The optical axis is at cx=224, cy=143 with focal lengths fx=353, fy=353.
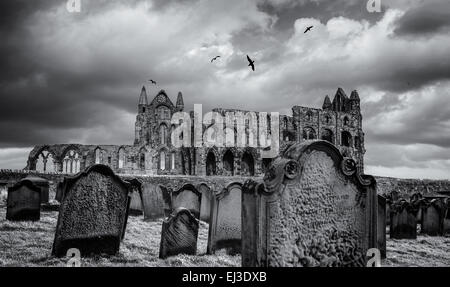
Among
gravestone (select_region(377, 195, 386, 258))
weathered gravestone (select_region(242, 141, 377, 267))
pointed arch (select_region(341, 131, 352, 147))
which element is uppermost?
pointed arch (select_region(341, 131, 352, 147))

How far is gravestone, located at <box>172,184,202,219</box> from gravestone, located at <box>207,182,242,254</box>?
393cm

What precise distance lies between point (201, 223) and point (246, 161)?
26701 mm

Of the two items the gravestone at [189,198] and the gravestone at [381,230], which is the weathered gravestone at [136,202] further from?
the gravestone at [381,230]

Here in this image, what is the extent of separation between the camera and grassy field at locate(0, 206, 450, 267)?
5684 mm

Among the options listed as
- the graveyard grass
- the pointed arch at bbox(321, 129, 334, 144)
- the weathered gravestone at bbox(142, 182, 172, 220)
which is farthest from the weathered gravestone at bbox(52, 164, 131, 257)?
the pointed arch at bbox(321, 129, 334, 144)

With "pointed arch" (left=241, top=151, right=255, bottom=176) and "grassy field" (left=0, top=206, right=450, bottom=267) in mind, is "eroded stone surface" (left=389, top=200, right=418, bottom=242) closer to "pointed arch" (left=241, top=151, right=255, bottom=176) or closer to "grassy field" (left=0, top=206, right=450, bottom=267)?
"grassy field" (left=0, top=206, right=450, bottom=267)

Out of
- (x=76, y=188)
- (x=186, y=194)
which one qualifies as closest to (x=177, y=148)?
(x=186, y=194)

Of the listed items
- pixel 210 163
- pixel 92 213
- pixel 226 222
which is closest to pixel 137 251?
pixel 92 213

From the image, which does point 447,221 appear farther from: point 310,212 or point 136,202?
point 136,202

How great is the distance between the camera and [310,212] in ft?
14.7

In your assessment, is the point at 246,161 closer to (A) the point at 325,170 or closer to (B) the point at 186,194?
(B) the point at 186,194

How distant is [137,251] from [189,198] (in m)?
4.76
